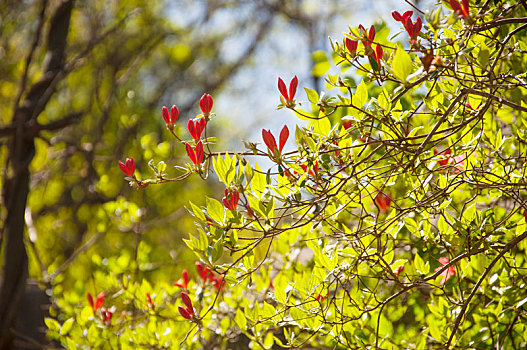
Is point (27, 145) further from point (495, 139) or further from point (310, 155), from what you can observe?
point (495, 139)

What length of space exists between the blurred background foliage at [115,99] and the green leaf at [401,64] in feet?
8.62

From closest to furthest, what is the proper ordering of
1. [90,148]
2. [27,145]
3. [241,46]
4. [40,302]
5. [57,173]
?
[27,145]
[40,302]
[90,148]
[57,173]
[241,46]

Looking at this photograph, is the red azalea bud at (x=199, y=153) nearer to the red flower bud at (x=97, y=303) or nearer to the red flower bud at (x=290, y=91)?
the red flower bud at (x=290, y=91)

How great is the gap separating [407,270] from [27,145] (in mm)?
2178

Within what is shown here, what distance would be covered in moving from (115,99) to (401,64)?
525cm

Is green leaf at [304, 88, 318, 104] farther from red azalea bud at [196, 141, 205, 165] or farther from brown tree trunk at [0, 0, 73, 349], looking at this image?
brown tree trunk at [0, 0, 73, 349]

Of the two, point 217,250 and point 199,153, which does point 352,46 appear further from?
point 217,250

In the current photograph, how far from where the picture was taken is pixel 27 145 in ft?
9.69

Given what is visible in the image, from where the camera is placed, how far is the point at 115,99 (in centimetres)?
595

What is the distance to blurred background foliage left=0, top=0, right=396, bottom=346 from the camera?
482 centimetres

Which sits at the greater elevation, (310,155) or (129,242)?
(129,242)

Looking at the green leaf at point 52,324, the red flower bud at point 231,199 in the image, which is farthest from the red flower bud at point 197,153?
the green leaf at point 52,324

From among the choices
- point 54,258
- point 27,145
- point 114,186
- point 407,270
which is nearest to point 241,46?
point 114,186

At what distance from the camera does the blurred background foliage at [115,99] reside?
4.82m
